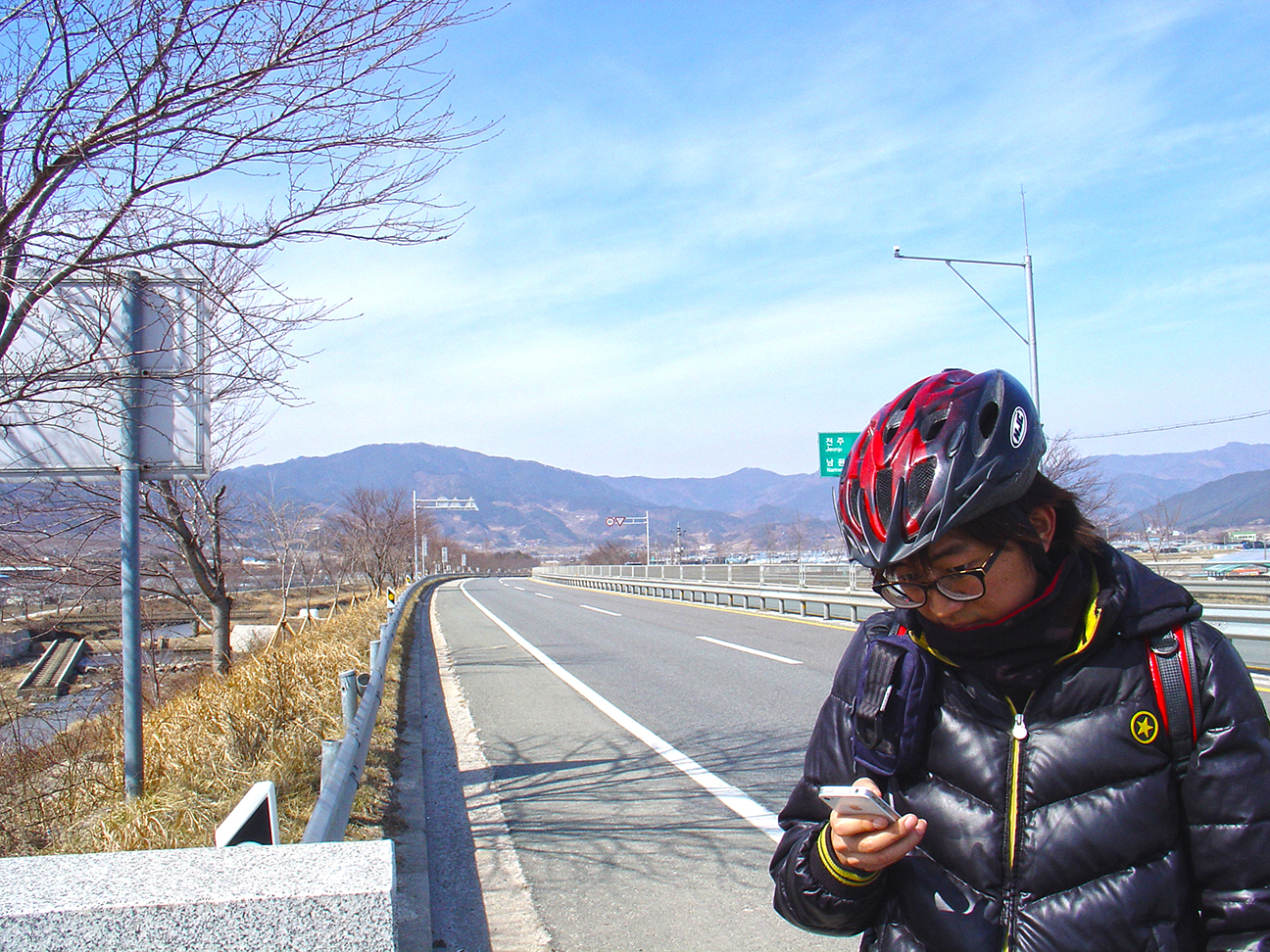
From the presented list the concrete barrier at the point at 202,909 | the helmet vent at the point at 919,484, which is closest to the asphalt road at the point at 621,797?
the concrete barrier at the point at 202,909

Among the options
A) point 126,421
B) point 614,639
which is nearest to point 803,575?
point 614,639

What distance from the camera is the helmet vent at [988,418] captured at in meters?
1.70

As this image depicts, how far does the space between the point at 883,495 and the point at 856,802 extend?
608mm

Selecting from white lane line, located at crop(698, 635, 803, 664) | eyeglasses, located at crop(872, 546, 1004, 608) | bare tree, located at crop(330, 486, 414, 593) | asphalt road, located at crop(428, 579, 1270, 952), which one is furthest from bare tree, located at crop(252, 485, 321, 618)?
eyeglasses, located at crop(872, 546, 1004, 608)

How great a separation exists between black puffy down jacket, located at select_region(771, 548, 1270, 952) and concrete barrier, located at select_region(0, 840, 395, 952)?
33.6 inches

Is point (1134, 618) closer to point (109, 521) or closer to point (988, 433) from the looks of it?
point (988, 433)

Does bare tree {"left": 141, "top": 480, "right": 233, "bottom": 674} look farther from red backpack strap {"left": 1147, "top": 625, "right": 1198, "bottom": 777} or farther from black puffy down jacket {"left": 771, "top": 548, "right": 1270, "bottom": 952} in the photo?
red backpack strap {"left": 1147, "top": 625, "right": 1198, "bottom": 777}

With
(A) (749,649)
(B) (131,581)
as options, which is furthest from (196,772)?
(A) (749,649)

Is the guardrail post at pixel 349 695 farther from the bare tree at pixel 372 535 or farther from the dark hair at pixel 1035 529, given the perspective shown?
the bare tree at pixel 372 535

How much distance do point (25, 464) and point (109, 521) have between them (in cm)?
447

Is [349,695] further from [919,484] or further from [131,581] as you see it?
[919,484]

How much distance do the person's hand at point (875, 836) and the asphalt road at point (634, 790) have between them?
98.8 inches

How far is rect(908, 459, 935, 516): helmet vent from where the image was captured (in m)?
1.67

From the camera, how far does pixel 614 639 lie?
16.0 metres
